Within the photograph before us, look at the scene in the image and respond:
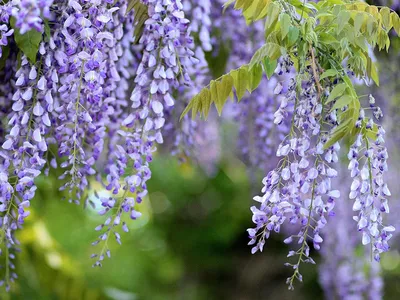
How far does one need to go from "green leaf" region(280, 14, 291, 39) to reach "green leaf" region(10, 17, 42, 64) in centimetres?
67

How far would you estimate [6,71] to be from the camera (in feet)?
6.78

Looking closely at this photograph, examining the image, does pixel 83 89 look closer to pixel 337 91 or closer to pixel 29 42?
pixel 29 42

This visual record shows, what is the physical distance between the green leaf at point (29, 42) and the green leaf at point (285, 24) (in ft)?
2.21

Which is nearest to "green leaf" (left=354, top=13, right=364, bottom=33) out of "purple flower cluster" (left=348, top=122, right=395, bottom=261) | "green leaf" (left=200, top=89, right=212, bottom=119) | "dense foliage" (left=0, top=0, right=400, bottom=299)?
"dense foliage" (left=0, top=0, right=400, bottom=299)

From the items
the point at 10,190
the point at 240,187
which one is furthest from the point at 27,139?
the point at 240,187

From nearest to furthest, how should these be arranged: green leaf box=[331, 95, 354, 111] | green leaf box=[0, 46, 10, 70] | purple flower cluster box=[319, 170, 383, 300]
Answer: green leaf box=[331, 95, 354, 111], green leaf box=[0, 46, 10, 70], purple flower cluster box=[319, 170, 383, 300]

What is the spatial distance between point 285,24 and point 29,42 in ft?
2.33

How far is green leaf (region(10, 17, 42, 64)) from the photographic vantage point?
1.69 metres

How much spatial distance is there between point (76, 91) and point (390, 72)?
184 cm

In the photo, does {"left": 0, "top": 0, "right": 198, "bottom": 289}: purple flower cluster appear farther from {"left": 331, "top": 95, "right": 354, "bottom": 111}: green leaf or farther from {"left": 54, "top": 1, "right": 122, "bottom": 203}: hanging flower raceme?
{"left": 331, "top": 95, "right": 354, "bottom": 111}: green leaf

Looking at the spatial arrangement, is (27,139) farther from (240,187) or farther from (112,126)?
(240,187)

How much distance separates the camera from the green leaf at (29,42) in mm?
1692

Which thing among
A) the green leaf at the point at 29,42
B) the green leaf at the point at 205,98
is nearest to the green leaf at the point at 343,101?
the green leaf at the point at 205,98

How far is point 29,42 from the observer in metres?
1.70
